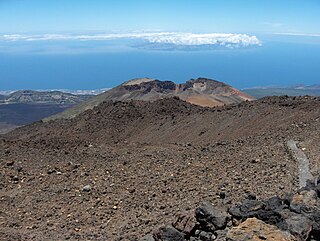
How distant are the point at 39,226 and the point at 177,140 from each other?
12124 millimetres

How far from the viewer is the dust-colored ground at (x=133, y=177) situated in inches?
413

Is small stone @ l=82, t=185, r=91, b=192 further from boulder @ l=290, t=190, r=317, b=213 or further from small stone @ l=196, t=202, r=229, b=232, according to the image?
boulder @ l=290, t=190, r=317, b=213

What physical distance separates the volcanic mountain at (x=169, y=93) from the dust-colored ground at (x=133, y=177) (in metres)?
38.5

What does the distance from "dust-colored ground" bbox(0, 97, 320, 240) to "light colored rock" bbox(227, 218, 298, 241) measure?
3237mm

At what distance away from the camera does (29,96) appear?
125 metres

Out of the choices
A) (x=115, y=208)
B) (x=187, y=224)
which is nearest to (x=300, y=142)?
(x=115, y=208)

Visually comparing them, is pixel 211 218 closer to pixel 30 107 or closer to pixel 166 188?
pixel 166 188

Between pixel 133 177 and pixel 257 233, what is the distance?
7.04 meters

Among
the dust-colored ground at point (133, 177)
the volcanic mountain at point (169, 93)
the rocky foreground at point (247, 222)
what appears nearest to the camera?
the rocky foreground at point (247, 222)

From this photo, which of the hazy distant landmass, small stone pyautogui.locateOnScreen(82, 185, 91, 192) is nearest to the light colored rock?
small stone pyautogui.locateOnScreen(82, 185, 91, 192)

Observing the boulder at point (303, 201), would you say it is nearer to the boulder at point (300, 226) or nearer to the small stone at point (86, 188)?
the boulder at point (300, 226)

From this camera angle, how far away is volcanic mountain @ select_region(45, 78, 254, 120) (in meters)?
59.8

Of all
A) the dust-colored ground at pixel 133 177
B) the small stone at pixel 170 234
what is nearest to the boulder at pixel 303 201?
the dust-colored ground at pixel 133 177

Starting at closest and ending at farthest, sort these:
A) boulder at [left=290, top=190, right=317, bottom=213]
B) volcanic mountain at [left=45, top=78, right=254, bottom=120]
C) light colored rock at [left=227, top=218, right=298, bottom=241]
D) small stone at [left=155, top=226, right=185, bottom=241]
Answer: light colored rock at [left=227, top=218, right=298, bottom=241] < small stone at [left=155, top=226, right=185, bottom=241] < boulder at [left=290, top=190, right=317, bottom=213] < volcanic mountain at [left=45, top=78, right=254, bottom=120]
